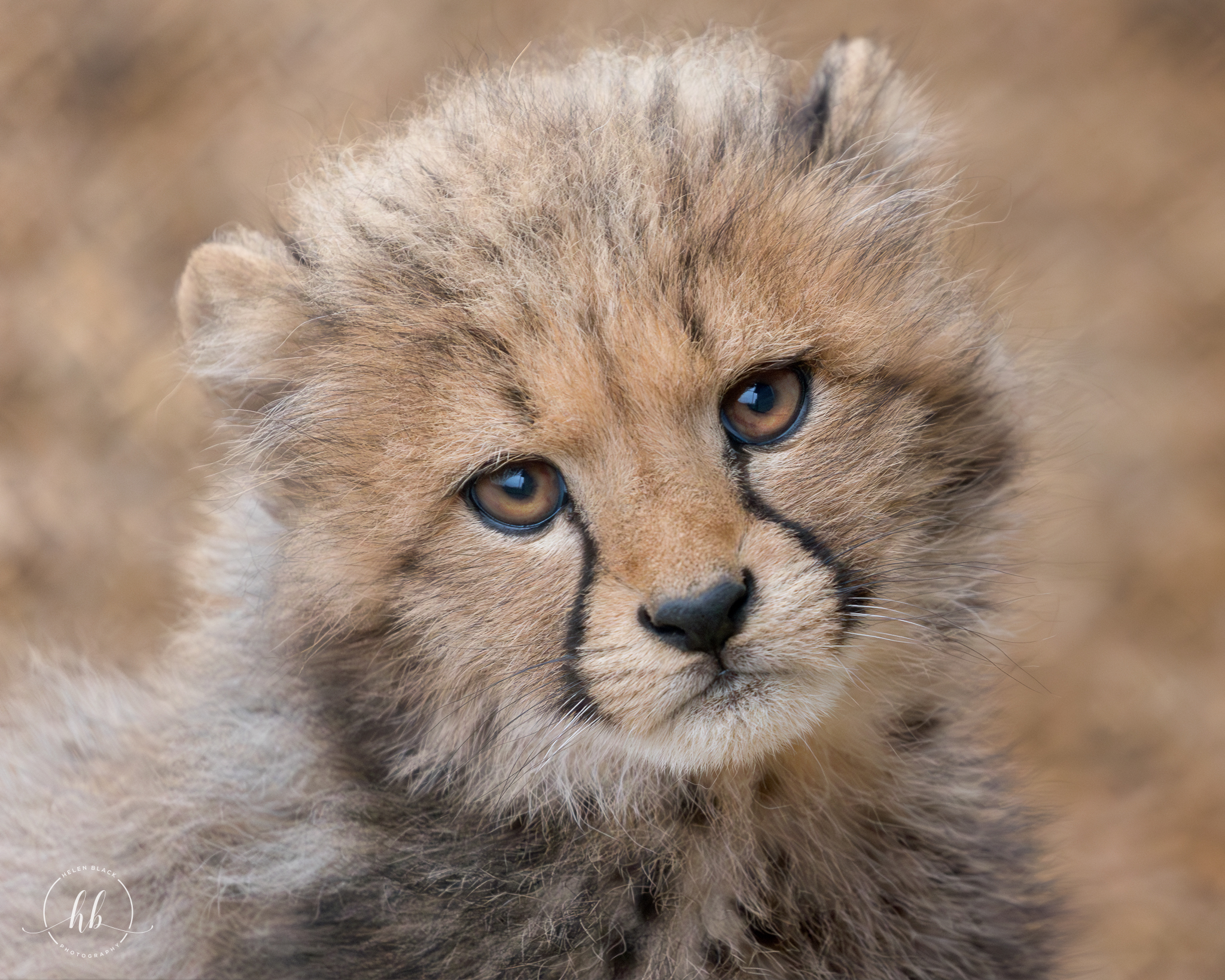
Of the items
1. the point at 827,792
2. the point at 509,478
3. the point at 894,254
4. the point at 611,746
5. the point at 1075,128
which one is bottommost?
the point at 827,792

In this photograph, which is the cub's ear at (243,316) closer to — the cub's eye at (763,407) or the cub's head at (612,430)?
the cub's head at (612,430)

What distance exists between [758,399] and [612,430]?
23 cm

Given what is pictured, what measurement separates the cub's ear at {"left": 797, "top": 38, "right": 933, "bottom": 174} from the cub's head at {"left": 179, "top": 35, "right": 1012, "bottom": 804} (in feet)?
0.06

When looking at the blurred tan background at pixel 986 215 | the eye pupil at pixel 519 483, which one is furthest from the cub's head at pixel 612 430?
the blurred tan background at pixel 986 215

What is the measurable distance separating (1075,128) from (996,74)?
12.3 inches

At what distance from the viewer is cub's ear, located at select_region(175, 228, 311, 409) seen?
1.94m

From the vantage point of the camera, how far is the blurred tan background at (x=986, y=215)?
381cm

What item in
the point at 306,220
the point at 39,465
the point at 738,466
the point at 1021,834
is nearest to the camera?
the point at 738,466

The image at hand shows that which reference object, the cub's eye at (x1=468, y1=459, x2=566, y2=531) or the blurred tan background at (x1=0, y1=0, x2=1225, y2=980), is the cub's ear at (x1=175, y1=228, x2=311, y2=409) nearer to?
the cub's eye at (x1=468, y1=459, x2=566, y2=531)

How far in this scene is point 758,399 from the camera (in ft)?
5.67

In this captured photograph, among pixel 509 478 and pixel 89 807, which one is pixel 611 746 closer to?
pixel 509 478

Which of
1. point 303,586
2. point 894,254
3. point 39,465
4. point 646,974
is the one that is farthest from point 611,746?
point 39,465

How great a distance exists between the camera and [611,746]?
5.75 feet

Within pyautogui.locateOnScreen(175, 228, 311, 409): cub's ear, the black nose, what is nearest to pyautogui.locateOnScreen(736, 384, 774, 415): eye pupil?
the black nose
